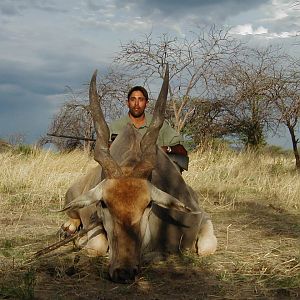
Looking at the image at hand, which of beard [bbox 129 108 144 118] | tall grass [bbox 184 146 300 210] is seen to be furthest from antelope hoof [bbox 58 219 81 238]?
tall grass [bbox 184 146 300 210]

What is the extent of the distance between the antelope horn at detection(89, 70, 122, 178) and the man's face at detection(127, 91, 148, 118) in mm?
2131

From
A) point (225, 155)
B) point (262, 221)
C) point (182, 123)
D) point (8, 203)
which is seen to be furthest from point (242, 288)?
point (182, 123)

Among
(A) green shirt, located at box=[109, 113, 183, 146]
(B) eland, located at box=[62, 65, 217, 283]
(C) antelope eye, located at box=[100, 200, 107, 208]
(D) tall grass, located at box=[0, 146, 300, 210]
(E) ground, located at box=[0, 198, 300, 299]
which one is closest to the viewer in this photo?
(E) ground, located at box=[0, 198, 300, 299]

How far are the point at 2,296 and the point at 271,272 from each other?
219 cm

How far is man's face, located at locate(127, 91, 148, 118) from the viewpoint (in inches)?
280

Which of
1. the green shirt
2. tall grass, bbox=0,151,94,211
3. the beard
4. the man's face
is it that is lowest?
tall grass, bbox=0,151,94,211

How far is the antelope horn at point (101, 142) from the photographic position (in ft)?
15.3

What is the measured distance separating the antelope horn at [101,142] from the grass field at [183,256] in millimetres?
853

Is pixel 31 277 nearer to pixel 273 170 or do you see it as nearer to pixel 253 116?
pixel 273 170

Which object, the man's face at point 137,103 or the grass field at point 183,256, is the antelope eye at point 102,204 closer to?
the grass field at point 183,256

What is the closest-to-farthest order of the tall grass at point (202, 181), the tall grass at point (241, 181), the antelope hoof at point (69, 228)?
the antelope hoof at point (69, 228) → the tall grass at point (202, 181) → the tall grass at point (241, 181)

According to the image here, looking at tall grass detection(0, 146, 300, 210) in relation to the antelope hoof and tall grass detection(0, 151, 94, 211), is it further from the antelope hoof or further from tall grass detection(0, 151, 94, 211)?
the antelope hoof

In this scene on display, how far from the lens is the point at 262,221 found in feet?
24.8

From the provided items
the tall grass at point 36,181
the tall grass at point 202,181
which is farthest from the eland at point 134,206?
the tall grass at point 202,181
